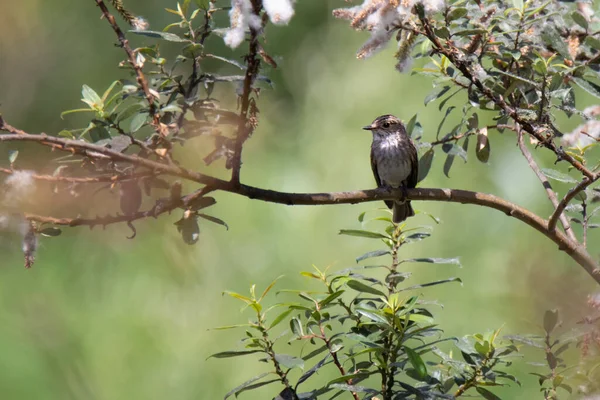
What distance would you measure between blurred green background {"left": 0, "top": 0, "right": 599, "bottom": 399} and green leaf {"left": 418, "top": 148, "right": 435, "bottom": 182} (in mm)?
515

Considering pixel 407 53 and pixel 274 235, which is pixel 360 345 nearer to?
pixel 407 53

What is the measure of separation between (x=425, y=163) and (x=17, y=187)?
3.06 ft

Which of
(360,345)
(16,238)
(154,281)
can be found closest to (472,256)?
(154,281)

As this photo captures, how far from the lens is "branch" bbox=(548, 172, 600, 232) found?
1258 mm

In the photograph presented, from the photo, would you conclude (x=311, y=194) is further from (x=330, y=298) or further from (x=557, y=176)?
(x=557, y=176)

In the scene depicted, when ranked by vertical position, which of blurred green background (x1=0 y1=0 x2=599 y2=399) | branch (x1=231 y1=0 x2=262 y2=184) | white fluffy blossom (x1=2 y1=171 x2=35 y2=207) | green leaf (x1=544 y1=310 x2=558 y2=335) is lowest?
green leaf (x1=544 y1=310 x2=558 y2=335)

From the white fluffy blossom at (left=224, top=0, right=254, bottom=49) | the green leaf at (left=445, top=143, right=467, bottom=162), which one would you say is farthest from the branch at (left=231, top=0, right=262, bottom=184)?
the green leaf at (left=445, top=143, right=467, bottom=162)

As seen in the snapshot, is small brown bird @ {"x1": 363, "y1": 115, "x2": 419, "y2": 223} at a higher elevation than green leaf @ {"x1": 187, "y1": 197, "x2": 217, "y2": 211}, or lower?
higher

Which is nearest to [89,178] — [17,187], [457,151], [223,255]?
[17,187]

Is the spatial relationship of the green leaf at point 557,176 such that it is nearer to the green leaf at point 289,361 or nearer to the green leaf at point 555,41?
the green leaf at point 555,41

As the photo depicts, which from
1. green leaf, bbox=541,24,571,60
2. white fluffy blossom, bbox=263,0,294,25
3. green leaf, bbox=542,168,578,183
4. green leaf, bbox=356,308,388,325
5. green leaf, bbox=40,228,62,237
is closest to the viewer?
white fluffy blossom, bbox=263,0,294,25

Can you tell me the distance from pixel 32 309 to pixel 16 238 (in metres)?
1.43

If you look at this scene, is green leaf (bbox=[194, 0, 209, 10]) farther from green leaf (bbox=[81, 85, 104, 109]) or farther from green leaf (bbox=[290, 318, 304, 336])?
green leaf (bbox=[290, 318, 304, 336])

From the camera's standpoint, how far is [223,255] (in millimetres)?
2506
